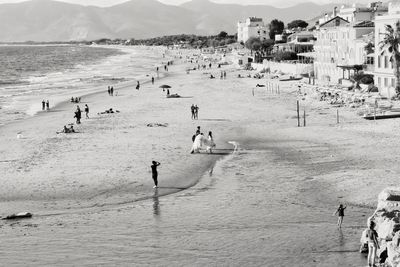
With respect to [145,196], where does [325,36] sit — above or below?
above

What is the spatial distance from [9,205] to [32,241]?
14.2ft

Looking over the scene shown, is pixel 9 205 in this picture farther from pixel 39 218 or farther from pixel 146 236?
pixel 146 236

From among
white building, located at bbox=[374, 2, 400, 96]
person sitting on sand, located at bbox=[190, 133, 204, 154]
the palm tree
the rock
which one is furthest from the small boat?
white building, located at bbox=[374, 2, 400, 96]

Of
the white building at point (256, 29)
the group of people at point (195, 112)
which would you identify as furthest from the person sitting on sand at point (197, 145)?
the white building at point (256, 29)

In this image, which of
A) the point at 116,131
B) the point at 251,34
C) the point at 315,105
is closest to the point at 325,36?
the point at 315,105

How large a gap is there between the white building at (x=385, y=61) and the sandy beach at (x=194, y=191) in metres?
7.74

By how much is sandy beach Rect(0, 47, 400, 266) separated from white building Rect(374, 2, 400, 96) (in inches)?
305

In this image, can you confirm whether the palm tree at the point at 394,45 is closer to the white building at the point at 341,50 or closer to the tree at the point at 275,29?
the white building at the point at 341,50

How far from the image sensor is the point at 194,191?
73.6 feet

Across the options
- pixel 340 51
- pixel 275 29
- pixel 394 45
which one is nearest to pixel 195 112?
pixel 394 45

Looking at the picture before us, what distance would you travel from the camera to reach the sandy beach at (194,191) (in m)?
16.0

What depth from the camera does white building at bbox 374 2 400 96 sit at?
150 ft

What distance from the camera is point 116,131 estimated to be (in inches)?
1470

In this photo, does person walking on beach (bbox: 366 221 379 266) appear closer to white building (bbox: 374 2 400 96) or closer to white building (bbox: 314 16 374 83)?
white building (bbox: 374 2 400 96)
